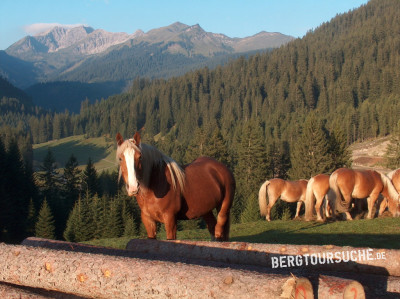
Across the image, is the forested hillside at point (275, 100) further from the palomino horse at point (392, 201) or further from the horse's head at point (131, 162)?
the horse's head at point (131, 162)

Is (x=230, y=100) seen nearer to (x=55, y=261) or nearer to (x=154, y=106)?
(x=154, y=106)

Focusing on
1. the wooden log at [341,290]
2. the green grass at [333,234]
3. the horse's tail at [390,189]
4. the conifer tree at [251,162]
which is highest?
the wooden log at [341,290]

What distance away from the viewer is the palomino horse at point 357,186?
51.0ft

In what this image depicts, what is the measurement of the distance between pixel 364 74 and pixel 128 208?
11915 cm

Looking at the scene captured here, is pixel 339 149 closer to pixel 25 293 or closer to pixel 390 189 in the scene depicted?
pixel 390 189

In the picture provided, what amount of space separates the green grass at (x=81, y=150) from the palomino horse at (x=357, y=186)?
102637 mm

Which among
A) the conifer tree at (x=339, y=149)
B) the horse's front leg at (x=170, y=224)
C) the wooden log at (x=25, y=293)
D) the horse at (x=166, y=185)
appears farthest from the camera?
the conifer tree at (x=339, y=149)

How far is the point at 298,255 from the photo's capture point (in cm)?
449

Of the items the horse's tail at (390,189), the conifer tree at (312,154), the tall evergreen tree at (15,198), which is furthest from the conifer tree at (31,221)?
the horse's tail at (390,189)

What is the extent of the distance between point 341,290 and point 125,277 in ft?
6.81

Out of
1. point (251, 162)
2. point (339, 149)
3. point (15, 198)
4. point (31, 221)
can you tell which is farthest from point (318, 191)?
point (15, 198)

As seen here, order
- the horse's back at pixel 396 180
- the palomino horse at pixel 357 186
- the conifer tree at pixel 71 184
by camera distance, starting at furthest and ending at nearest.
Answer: the conifer tree at pixel 71 184, the horse's back at pixel 396 180, the palomino horse at pixel 357 186

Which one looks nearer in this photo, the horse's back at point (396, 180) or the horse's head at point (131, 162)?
the horse's head at point (131, 162)

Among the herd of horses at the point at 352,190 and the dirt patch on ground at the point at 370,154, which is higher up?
the herd of horses at the point at 352,190
